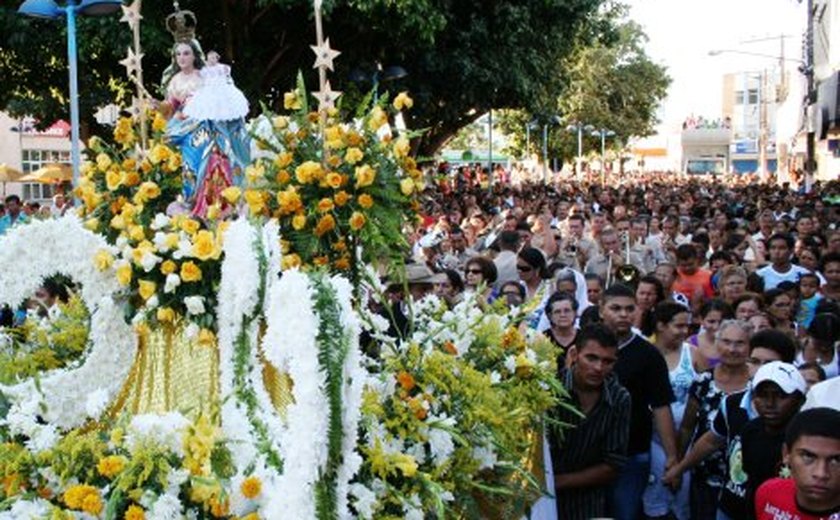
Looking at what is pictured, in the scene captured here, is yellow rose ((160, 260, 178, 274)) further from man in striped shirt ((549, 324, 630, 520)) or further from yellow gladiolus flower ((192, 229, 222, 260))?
man in striped shirt ((549, 324, 630, 520))

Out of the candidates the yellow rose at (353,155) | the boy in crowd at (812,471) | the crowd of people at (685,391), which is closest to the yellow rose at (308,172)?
the yellow rose at (353,155)

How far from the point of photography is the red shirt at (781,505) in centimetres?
414

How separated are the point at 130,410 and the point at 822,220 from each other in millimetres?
15352

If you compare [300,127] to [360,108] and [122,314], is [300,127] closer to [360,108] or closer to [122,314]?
[360,108]

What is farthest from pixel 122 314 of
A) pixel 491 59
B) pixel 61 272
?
pixel 491 59

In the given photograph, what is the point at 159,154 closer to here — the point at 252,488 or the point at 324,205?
the point at 324,205

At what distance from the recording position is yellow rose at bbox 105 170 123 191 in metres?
5.22

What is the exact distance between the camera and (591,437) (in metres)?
5.74

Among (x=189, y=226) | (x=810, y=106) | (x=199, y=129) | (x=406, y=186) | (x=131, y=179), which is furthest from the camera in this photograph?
(x=810, y=106)

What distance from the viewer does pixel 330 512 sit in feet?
11.8

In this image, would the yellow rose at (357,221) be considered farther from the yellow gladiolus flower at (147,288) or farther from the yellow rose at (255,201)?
the yellow gladiolus flower at (147,288)

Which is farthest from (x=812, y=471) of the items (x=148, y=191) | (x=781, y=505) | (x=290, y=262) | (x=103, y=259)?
(x=148, y=191)

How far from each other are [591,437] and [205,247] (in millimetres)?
2252

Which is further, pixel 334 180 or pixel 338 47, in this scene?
pixel 338 47
